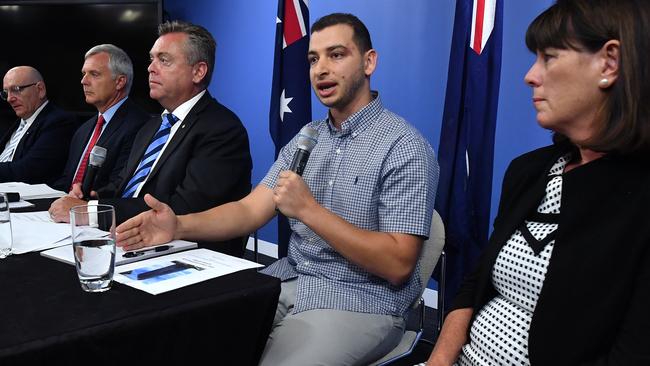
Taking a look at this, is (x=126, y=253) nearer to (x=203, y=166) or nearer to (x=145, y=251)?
(x=145, y=251)

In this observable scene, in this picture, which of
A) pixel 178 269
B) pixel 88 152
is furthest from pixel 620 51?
pixel 88 152

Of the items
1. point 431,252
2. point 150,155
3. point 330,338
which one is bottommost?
point 330,338

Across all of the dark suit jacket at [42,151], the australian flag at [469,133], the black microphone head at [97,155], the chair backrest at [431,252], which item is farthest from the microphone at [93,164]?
the dark suit jacket at [42,151]

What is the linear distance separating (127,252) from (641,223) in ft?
3.75

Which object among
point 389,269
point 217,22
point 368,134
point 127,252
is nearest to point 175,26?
point 368,134

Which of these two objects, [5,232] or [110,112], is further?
[110,112]

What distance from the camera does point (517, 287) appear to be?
123 centimetres

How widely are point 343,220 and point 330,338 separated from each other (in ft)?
1.03

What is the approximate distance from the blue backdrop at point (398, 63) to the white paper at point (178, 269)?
207 centimetres

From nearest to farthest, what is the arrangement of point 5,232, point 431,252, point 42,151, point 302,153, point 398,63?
Result: point 5,232
point 302,153
point 431,252
point 398,63
point 42,151

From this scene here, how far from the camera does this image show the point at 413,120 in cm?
352

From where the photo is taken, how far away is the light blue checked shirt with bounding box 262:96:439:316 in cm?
162

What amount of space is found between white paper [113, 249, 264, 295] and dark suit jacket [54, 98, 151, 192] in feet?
5.06

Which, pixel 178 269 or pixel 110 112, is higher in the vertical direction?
pixel 110 112
